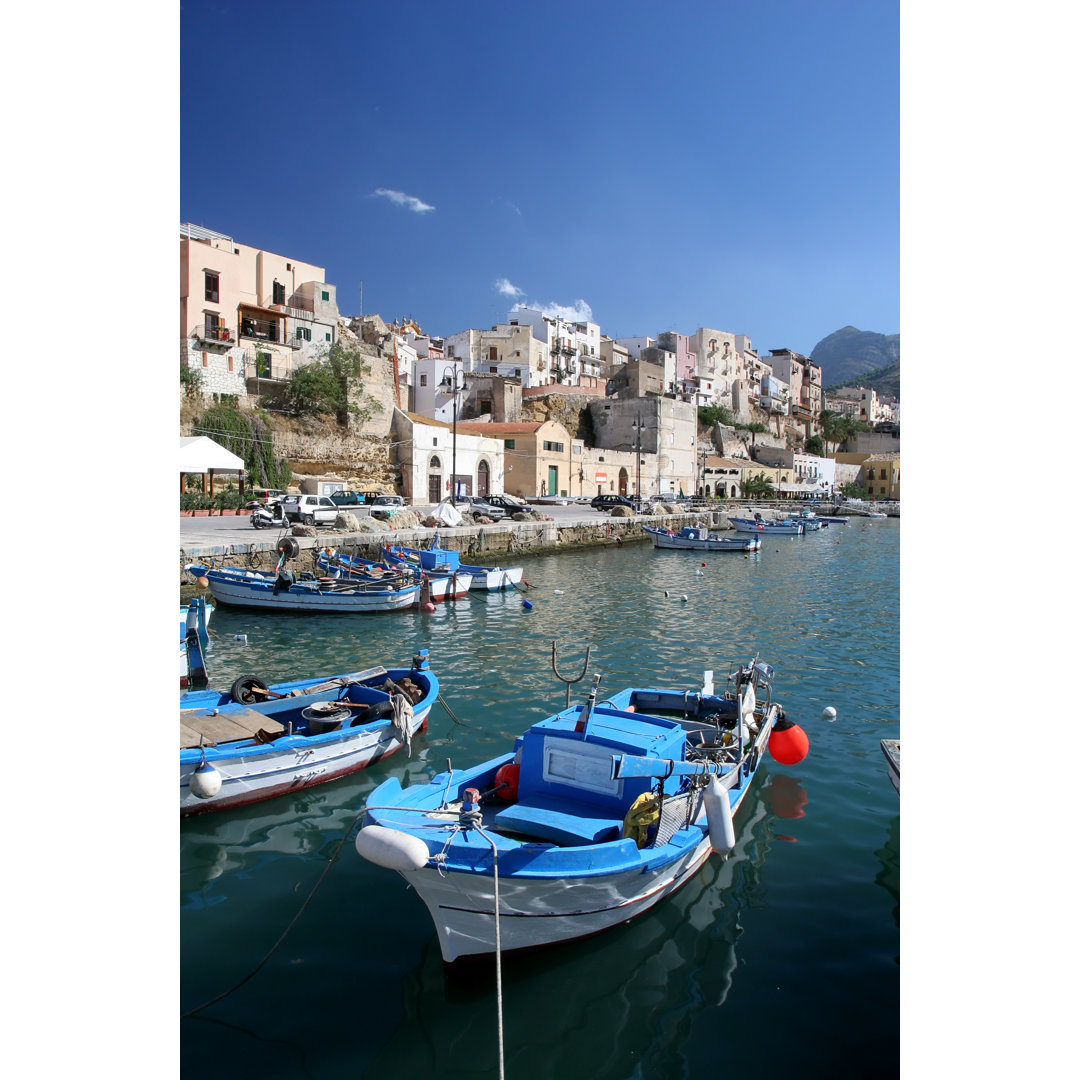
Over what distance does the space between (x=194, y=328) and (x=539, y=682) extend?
29.1 metres

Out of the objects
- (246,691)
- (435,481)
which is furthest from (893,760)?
(435,481)

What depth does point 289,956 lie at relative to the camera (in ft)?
15.8

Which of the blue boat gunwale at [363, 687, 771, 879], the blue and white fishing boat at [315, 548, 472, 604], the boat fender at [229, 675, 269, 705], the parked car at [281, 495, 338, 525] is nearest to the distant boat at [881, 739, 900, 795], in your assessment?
the blue boat gunwale at [363, 687, 771, 879]

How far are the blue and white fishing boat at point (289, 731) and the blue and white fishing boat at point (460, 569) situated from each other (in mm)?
10865

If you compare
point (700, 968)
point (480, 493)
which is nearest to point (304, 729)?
point (700, 968)

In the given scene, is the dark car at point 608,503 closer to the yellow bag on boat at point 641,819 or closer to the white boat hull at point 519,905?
the yellow bag on boat at point 641,819

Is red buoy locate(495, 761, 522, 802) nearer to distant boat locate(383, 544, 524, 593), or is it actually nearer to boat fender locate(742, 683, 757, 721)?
boat fender locate(742, 683, 757, 721)

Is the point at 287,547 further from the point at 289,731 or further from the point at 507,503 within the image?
the point at 507,503

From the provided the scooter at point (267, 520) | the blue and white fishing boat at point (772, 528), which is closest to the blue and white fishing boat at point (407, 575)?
the scooter at point (267, 520)

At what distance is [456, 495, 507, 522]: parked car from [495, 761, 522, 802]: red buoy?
26266 mm

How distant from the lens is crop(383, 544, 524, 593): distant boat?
66.2 feet

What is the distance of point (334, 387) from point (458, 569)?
64.8 ft
